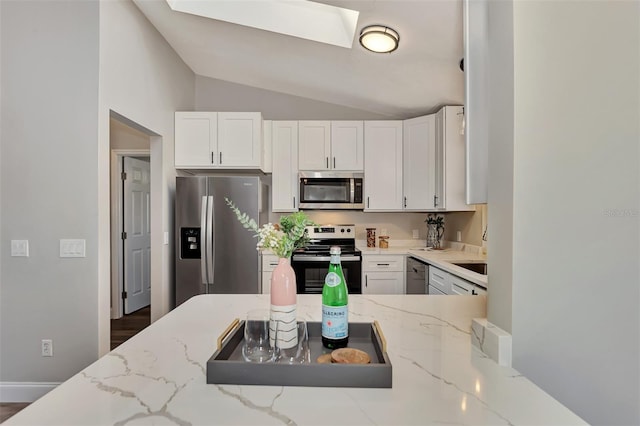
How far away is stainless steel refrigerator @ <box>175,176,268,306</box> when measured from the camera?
9.81 feet

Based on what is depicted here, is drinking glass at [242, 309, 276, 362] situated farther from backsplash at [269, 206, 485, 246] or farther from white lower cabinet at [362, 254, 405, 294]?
backsplash at [269, 206, 485, 246]

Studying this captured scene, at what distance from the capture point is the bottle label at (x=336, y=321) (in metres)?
0.84

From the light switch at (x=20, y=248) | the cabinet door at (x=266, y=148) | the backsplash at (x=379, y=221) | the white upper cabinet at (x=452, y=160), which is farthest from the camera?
the backsplash at (x=379, y=221)

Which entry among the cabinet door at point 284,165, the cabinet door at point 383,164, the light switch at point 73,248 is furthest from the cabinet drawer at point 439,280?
the light switch at point 73,248

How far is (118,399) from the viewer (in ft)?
2.10

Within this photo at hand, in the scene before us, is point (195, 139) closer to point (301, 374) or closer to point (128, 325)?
point (128, 325)

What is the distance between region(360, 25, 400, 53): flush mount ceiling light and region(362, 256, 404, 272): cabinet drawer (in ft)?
6.18

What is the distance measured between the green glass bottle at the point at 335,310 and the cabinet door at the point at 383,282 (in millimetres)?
2373

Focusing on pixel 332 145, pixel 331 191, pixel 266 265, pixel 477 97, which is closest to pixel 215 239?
pixel 266 265

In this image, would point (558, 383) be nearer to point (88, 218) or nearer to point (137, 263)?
point (88, 218)

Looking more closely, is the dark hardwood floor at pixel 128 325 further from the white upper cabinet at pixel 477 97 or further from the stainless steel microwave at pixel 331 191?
the white upper cabinet at pixel 477 97

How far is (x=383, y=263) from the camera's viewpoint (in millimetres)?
3189

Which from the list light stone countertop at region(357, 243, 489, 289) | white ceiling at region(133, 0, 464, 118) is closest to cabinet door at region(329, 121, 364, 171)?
white ceiling at region(133, 0, 464, 118)

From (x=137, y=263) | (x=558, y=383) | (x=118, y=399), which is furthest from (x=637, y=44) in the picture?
(x=137, y=263)
